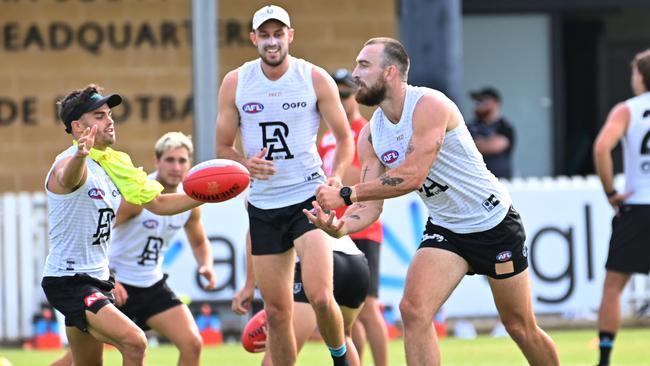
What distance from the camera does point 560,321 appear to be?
15195 millimetres

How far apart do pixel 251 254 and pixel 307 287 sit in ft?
1.83

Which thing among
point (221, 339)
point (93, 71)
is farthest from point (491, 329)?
point (93, 71)

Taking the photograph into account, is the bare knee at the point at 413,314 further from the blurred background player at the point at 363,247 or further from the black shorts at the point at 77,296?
the blurred background player at the point at 363,247

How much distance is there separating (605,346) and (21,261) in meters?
6.04

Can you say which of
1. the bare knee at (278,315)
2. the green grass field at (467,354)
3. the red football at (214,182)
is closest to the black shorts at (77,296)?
the red football at (214,182)

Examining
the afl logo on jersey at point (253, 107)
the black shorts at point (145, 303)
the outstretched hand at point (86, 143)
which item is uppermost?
the afl logo on jersey at point (253, 107)

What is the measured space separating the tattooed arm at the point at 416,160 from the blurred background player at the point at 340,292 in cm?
A: 161

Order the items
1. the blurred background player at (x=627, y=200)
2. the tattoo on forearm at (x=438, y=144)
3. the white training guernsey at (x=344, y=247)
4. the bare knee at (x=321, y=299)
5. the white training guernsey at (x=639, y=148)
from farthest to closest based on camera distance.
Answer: the white training guernsey at (x=639, y=148)
the blurred background player at (x=627, y=200)
the white training guernsey at (x=344, y=247)
the bare knee at (x=321, y=299)
the tattoo on forearm at (x=438, y=144)

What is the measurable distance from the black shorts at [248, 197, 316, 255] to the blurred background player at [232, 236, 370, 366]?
0.28m

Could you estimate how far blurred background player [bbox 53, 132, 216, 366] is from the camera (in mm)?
9914

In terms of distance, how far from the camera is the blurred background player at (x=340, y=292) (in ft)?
32.2

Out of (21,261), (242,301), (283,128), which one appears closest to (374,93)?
(283,128)

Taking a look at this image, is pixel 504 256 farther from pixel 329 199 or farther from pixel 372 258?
pixel 372 258

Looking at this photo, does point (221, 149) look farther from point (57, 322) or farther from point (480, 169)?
point (57, 322)
